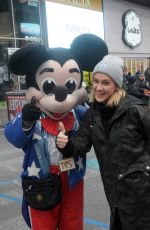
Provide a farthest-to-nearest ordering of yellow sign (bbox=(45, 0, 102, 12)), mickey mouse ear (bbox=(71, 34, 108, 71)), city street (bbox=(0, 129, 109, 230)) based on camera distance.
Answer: yellow sign (bbox=(45, 0, 102, 12)) → city street (bbox=(0, 129, 109, 230)) → mickey mouse ear (bbox=(71, 34, 108, 71))

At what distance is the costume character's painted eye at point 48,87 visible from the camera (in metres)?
2.90

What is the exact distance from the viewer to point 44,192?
9.15 ft

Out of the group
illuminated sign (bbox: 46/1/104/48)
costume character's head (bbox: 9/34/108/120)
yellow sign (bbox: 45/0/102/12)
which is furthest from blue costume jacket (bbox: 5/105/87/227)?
yellow sign (bbox: 45/0/102/12)

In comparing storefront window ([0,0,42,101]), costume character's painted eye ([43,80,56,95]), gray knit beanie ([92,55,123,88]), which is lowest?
costume character's painted eye ([43,80,56,95])

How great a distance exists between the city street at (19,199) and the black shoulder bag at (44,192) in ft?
4.30

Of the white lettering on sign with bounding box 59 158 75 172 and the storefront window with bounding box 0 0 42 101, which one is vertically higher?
the storefront window with bounding box 0 0 42 101

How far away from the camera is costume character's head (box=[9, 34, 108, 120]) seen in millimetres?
2824

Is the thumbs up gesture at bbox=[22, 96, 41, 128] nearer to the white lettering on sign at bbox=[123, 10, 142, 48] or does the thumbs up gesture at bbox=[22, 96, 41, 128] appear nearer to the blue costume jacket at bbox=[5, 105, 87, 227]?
the blue costume jacket at bbox=[5, 105, 87, 227]

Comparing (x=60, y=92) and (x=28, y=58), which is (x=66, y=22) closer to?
(x=28, y=58)

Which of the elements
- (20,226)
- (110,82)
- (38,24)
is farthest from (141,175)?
(38,24)

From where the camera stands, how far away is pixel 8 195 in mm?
5098

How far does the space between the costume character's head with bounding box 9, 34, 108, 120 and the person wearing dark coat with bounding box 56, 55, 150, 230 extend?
0.86 ft

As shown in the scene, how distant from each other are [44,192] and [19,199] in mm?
2259

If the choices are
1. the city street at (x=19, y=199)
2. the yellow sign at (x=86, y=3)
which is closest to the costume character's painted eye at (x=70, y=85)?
the city street at (x=19, y=199)
